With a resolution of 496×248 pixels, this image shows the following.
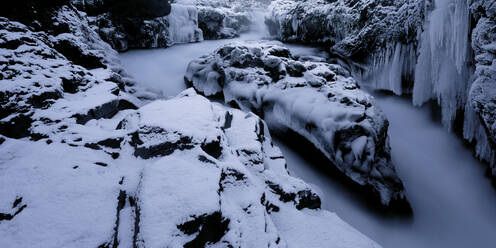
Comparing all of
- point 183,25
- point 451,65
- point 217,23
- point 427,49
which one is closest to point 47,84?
point 451,65

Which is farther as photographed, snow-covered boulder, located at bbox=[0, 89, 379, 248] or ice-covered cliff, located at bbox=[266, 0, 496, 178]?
ice-covered cliff, located at bbox=[266, 0, 496, 178]

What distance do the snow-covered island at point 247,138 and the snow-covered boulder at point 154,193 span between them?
0.05 feet

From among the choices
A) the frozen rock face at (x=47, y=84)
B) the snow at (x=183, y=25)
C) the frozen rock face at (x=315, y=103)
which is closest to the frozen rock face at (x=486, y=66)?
the frozen rock face at (x=315, y=103)

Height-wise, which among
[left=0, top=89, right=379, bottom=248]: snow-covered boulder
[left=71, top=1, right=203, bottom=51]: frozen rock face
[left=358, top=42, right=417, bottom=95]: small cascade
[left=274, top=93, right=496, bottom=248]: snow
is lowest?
[left=274, top=93, right=496, bottom=248]: snow

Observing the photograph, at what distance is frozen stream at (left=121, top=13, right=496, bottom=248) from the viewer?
4668 mm

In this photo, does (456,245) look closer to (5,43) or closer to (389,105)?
(389,105)

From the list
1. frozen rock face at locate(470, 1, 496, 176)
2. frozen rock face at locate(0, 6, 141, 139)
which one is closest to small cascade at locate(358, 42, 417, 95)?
frozen rock face at locate(470, 1, 496, 176)

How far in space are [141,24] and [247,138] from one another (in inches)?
445

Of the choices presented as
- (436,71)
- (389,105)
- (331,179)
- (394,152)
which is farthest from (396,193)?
(389,105)

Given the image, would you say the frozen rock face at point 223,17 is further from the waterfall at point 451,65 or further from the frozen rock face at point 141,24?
the waterfall at point 451,65

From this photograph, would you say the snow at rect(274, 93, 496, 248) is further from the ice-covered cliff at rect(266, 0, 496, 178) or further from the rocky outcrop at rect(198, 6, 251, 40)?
the rocky outcrop at rect(198, 6, 251, 40)

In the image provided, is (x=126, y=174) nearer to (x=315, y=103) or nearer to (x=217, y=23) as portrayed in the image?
(x=315, y=103)

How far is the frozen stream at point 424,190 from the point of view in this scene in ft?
15.3

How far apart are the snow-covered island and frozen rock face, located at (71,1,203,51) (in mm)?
3330
